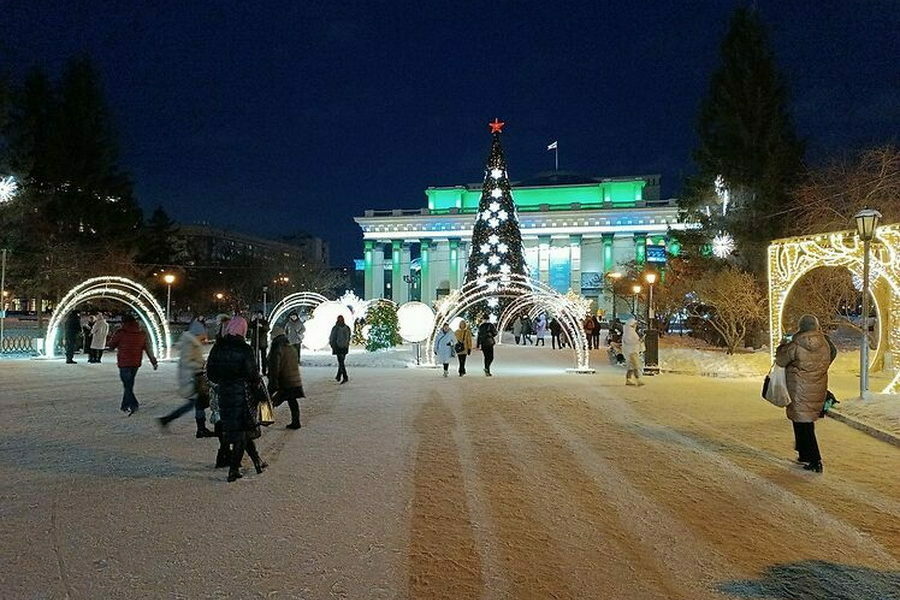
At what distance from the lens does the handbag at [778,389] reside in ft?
26.5

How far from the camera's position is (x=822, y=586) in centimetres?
444

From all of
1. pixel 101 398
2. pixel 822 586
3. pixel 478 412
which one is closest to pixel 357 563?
pixel 822 586

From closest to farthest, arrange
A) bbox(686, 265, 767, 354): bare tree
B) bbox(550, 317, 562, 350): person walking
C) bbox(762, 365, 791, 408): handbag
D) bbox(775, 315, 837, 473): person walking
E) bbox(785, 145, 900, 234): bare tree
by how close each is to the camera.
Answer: bbox(775, 315, 837, 473): person walking
bbox(762, 365, 791, 408): handbag
bbox(785, 145, 900, 234): bare tree
bbox(686, 265, 767, 354): bare tree
bbox(550, 317, 562, 350): person walking

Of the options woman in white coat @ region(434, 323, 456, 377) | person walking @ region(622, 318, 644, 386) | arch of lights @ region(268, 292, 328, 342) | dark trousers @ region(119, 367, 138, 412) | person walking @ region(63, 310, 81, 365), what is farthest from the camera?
arch of lights @ region(268, 292, 328, 342)

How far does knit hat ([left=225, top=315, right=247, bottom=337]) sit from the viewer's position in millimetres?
6930

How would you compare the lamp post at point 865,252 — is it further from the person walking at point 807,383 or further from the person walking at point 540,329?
the person walking at point 540,329

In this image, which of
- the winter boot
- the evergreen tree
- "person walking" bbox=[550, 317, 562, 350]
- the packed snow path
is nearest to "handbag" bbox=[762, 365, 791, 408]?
the packed snow path

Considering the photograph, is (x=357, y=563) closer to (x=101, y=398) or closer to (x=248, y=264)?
(x=101, y=398)

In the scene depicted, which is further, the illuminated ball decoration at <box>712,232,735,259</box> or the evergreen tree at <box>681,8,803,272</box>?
the illuminated ball decoration at <box>712,232,735,259</box>

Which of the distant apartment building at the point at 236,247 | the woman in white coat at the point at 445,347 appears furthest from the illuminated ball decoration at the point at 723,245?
the distant apartment building at the point at 236,247

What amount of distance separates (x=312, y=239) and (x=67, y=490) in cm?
13850

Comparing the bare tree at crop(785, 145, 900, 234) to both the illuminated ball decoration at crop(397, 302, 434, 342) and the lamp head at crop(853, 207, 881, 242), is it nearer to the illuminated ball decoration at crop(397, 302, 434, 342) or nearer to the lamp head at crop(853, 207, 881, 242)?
the lamp head at crop(853, 207, 881, 242)

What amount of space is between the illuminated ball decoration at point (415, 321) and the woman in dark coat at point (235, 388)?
16784 millimetres

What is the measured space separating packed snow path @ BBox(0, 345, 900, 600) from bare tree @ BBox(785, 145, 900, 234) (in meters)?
10.0
